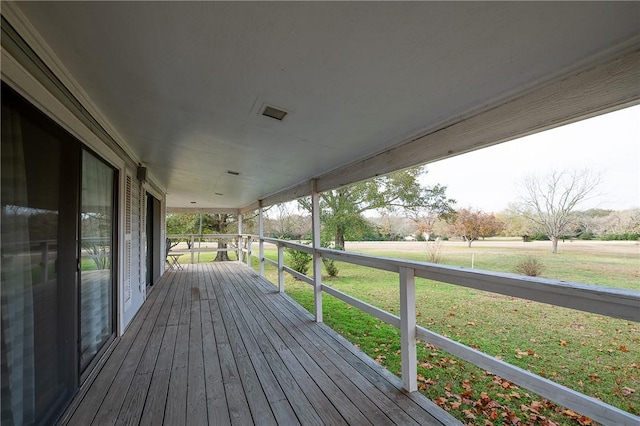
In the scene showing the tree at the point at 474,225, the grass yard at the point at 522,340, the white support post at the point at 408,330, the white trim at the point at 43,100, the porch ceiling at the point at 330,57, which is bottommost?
the grass yard at the point at 522,340

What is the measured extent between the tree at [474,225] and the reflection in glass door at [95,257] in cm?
539

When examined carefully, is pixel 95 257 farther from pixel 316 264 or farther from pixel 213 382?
pixel 316 264

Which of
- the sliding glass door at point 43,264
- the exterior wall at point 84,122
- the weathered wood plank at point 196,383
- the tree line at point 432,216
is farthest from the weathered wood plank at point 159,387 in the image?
the tree line at point 432,216

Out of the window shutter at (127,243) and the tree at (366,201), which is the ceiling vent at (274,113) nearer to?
the window shutter at (127,243)

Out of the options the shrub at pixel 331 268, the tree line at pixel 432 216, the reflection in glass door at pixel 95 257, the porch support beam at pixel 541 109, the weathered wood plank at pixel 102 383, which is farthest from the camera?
the shrub at pixel 331 268

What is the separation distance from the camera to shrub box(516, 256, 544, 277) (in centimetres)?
440

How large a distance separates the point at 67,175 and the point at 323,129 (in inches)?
69.8

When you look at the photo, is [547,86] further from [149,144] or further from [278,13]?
[149,144]

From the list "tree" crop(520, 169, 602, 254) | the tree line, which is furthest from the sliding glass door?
"tree" crop(520, 169, 602, 254)

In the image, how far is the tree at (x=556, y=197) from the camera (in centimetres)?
317

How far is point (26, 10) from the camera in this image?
1.11m

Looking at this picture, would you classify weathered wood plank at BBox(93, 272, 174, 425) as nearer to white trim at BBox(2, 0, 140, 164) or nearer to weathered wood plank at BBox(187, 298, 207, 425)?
weathered wood plank at BBox(187, 298, 207, 425)

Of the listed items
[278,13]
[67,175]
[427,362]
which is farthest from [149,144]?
[427,362]

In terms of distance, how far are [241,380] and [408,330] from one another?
1392mm
